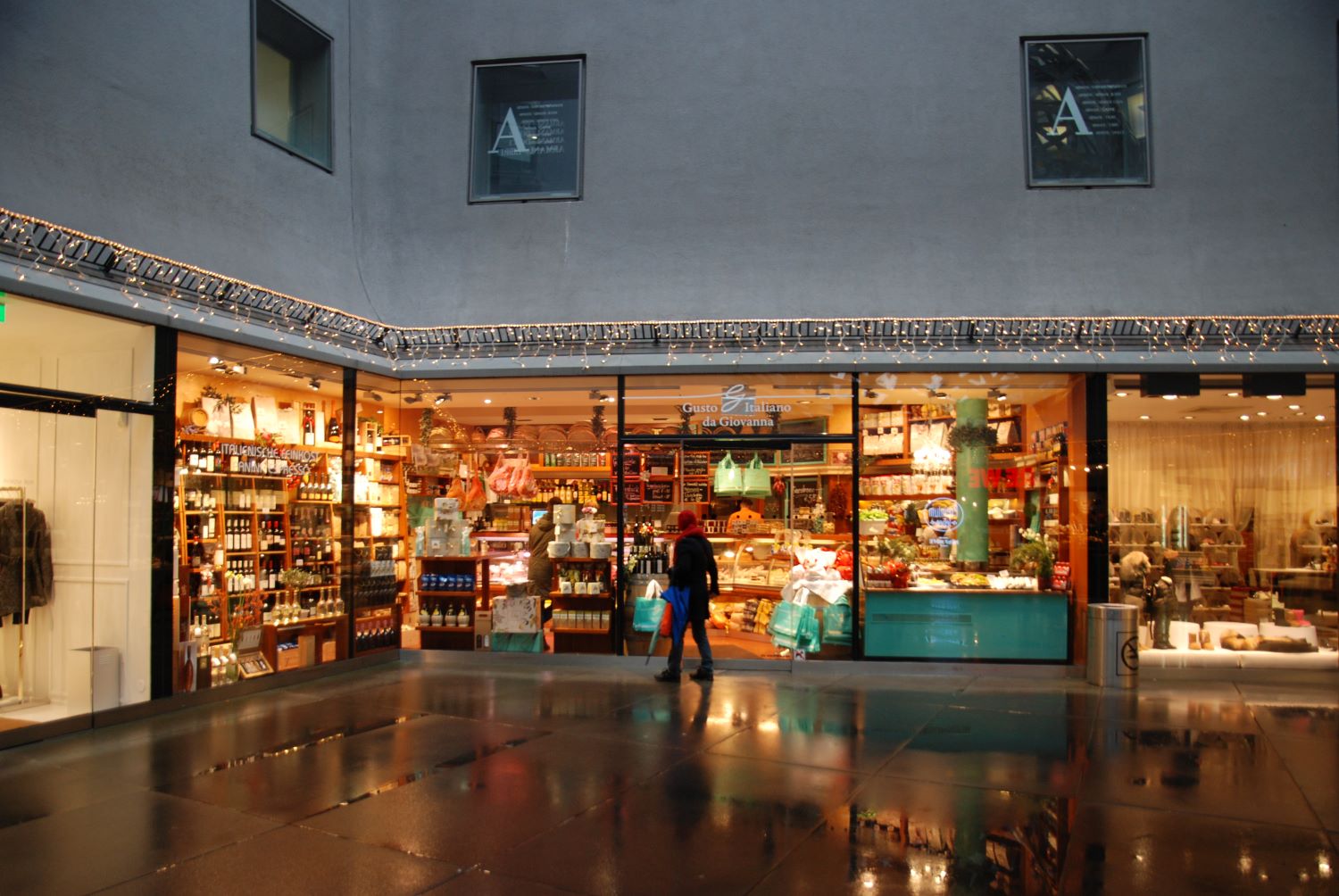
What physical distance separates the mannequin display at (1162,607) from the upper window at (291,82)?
10.9 metres

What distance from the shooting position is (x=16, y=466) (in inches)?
317

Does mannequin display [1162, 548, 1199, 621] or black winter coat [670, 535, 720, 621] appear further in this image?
mannequin display [1162, 548, 1199, 621]

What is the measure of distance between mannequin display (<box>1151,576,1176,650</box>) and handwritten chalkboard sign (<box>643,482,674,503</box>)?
5.74 meters

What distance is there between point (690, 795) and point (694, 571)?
4183mm

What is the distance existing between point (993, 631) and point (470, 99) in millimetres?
9106

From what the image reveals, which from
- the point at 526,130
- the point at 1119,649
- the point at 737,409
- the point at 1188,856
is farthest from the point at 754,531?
the point at 1188,856

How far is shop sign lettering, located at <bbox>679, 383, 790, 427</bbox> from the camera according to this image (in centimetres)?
1116

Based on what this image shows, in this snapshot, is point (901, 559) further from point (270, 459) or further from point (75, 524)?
point (75, 524)

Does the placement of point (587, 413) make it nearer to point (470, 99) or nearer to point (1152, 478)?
point (470, 99)

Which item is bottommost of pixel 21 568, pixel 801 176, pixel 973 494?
pixel 21 568

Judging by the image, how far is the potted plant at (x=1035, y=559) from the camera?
35.5 ft

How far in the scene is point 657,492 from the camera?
37.4ft

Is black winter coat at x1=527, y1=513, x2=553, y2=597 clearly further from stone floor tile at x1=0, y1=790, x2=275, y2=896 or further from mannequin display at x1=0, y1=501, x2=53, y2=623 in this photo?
stone floor tile at x1=0, y1=790, x2=275, y2=896

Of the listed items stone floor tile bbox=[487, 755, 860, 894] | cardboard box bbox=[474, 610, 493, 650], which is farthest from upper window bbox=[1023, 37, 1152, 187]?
cardboard box bbox=[474, 610, 493, 650]
